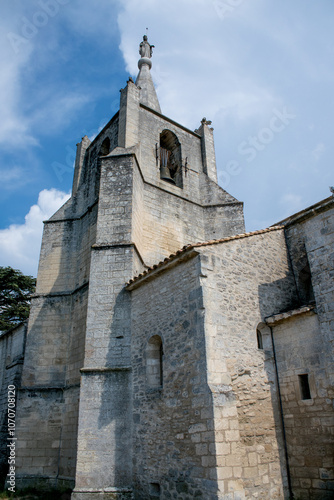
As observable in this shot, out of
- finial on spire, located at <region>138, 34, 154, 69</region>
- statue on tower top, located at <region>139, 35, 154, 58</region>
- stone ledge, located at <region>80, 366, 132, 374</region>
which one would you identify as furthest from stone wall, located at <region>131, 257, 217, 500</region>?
statue on tower top, located at <region>139, 35, 154, 58</region>

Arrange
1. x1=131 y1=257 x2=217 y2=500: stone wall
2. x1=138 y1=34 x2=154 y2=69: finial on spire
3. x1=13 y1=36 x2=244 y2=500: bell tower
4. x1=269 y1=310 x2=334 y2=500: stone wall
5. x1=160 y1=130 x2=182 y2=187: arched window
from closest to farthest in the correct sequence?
x1=131 y1=257 x2=217 y2=500: stone wall → x1=269 y1=310 x2=334 y2=500: stone wall → x1=13 y1=36 x2=244 y2=500: bell tower → x1=160 y1=130 x2=182 y2=187: arched window → x1=138 y1=34 x2=154 y2=69: finial on spire

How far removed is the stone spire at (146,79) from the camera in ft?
50.7

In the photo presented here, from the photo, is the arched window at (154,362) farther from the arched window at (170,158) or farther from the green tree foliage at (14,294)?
the green tree foliage at (14,294)

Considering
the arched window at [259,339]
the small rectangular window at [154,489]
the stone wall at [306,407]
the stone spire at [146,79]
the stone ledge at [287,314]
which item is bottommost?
the small rectangular window at [154,489]

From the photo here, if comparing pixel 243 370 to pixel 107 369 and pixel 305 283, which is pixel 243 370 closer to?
pixel 107 369

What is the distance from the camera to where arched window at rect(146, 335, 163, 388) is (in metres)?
7.73

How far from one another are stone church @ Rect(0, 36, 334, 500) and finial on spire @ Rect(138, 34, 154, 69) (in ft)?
29.6

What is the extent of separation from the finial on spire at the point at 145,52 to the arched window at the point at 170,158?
5.93 m

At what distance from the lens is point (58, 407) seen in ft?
31.4

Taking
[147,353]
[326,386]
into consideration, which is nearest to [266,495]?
[326,386]

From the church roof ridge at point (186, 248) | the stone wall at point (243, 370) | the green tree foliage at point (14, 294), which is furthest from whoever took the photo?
the green tree foliage at point (14, 294)

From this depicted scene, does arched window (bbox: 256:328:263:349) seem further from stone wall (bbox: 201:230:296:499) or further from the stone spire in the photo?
the stone spire

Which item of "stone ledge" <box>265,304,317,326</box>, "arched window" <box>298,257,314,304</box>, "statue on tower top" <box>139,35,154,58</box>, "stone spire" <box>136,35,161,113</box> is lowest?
"stone ledge" <box>265,304,317,326</box>

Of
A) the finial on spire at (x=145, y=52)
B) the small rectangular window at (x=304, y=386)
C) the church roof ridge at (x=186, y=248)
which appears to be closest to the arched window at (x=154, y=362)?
the church roof ridge at (x=186, y=248)
